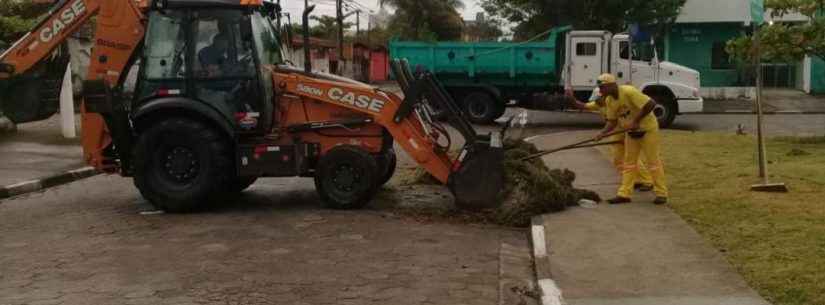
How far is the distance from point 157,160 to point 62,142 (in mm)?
7910

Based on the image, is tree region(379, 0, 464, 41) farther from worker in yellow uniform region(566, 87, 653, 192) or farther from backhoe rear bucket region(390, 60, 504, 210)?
backhoe rear bucket region(390, 60, 504, 210)

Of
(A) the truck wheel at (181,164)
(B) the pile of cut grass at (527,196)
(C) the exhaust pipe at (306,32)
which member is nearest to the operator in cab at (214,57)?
(A) the truck wheel at (181,164)

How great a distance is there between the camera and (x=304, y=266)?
23.1 ft

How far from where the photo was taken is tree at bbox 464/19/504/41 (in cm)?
3960

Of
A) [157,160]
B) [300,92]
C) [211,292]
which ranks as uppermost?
[300,92]

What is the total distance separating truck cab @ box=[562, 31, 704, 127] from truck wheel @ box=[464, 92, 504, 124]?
6.37 feet

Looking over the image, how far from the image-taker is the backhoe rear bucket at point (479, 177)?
9.08 m

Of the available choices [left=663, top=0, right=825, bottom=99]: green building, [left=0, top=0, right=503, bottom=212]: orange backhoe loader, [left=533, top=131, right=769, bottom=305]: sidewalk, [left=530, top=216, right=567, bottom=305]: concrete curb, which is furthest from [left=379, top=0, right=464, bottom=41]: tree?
[left=530, top=216, right=567, bottom=305]: concrete curb

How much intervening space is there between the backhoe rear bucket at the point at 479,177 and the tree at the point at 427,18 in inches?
1753

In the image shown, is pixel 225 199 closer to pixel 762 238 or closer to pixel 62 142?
pixel 762 238

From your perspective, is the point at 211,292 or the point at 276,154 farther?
the point at 276,154

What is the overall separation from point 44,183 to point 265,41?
455 centimetres

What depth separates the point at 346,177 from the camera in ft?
31.3

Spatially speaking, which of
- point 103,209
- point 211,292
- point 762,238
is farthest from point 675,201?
point 103,209
